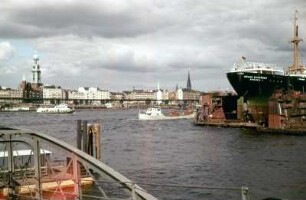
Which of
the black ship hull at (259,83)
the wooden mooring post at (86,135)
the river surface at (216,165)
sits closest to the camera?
the river surface at (216,165)

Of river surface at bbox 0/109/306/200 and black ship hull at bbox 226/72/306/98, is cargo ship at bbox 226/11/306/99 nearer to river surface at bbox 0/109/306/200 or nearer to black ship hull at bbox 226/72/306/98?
black ship hull at bbox 226/72/306/98

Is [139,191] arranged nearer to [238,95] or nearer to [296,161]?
[296,161]

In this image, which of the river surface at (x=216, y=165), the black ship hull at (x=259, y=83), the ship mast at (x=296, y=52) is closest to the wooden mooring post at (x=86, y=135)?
the river surface at (x=216, y=165)

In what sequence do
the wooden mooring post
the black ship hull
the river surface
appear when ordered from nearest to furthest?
the river surface → the wooden mooring post → the black ship hull

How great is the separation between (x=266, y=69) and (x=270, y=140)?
3264cm

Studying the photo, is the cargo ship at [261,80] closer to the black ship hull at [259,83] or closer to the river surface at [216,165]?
the black ship hull at [259,83]

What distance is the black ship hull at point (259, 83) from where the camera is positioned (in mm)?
89938

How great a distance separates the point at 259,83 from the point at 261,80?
70 centimetres

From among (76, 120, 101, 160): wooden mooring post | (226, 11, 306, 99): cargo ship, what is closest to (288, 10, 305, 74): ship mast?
(226, 11, 306, 99): cargo ship

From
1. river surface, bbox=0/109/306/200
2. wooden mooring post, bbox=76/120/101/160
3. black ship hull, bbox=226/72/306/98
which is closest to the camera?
river surface, bbox=0/109/306/200

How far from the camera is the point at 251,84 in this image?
296 feet

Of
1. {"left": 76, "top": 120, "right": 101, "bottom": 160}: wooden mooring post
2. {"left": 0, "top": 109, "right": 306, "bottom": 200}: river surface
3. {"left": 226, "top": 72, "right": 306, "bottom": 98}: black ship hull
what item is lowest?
{"left": 0, "top": 109, "right": 306, "bottom": 200}: river surface

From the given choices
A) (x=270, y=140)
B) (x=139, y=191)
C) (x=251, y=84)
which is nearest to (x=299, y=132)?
(x=270, y=140)

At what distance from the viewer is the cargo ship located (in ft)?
296
